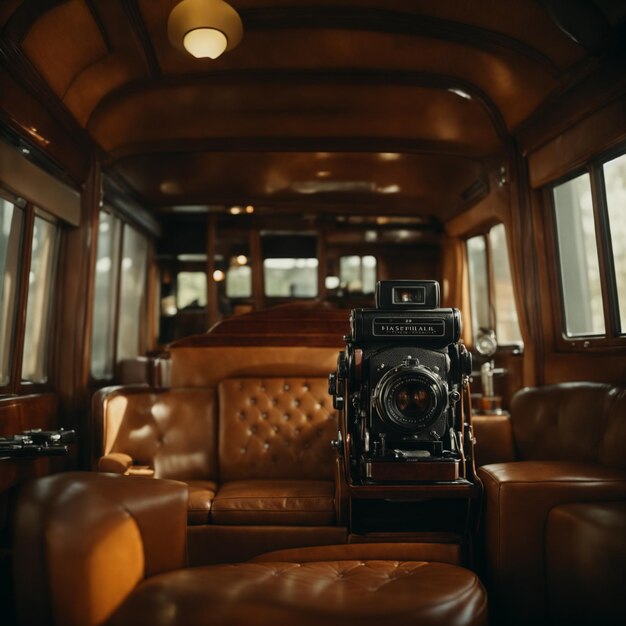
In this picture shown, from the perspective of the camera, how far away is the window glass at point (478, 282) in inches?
222

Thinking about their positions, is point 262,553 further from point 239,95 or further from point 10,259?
point 239,95

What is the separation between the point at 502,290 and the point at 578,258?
4.50ft

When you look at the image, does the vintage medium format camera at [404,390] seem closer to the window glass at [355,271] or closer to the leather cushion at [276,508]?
the leather cushion at [276,508]

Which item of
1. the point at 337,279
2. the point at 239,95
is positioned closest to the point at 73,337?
the point at 239,95

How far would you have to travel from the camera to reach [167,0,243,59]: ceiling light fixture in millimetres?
2785

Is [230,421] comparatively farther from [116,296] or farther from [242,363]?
[116,296]

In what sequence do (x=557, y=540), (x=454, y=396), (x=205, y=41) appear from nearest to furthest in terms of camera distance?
(x=557, y=540) < (x=454, y=396) < (x=205, y=41)

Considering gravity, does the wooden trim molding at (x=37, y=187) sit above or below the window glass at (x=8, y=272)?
above

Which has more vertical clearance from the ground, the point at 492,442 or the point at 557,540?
the point at 492,442

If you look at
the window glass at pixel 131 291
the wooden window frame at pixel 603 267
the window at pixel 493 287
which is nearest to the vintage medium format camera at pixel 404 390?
the wooden window frame at pixel 603 267

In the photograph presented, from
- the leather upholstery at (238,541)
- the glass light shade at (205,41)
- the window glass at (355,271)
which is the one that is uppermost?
the glass light shade at (205,41)

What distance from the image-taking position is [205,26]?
282 cm

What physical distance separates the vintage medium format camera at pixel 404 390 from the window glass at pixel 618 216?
1.45m

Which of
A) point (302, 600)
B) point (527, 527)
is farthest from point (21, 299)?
point (527, 527)
